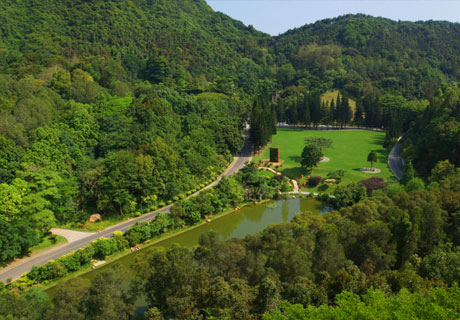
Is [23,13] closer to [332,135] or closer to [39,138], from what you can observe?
[39,138]

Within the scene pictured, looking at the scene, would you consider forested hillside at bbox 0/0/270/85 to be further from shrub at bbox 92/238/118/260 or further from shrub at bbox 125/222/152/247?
shrub at bbox 92/238/118/260

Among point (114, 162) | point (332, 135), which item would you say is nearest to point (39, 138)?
point (114, 162)

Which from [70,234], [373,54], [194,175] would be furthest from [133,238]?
[373,54]

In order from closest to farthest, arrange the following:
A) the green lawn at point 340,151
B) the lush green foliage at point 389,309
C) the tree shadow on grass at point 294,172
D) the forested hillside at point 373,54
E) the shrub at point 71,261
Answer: the lush green foliage at point 389,309 → the shrub at point 71,261 → the tree shadow on grass at point 294,172 → the green lawn at point 340,151 → the forested hillside at point 373,54

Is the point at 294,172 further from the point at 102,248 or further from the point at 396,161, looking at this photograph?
the point at 102,248

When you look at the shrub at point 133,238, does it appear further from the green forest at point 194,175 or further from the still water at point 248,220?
the still water at point 248,220

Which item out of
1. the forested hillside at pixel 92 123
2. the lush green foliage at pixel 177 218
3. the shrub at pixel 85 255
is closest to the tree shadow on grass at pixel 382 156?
the lush green foliage at pixel 177 218
